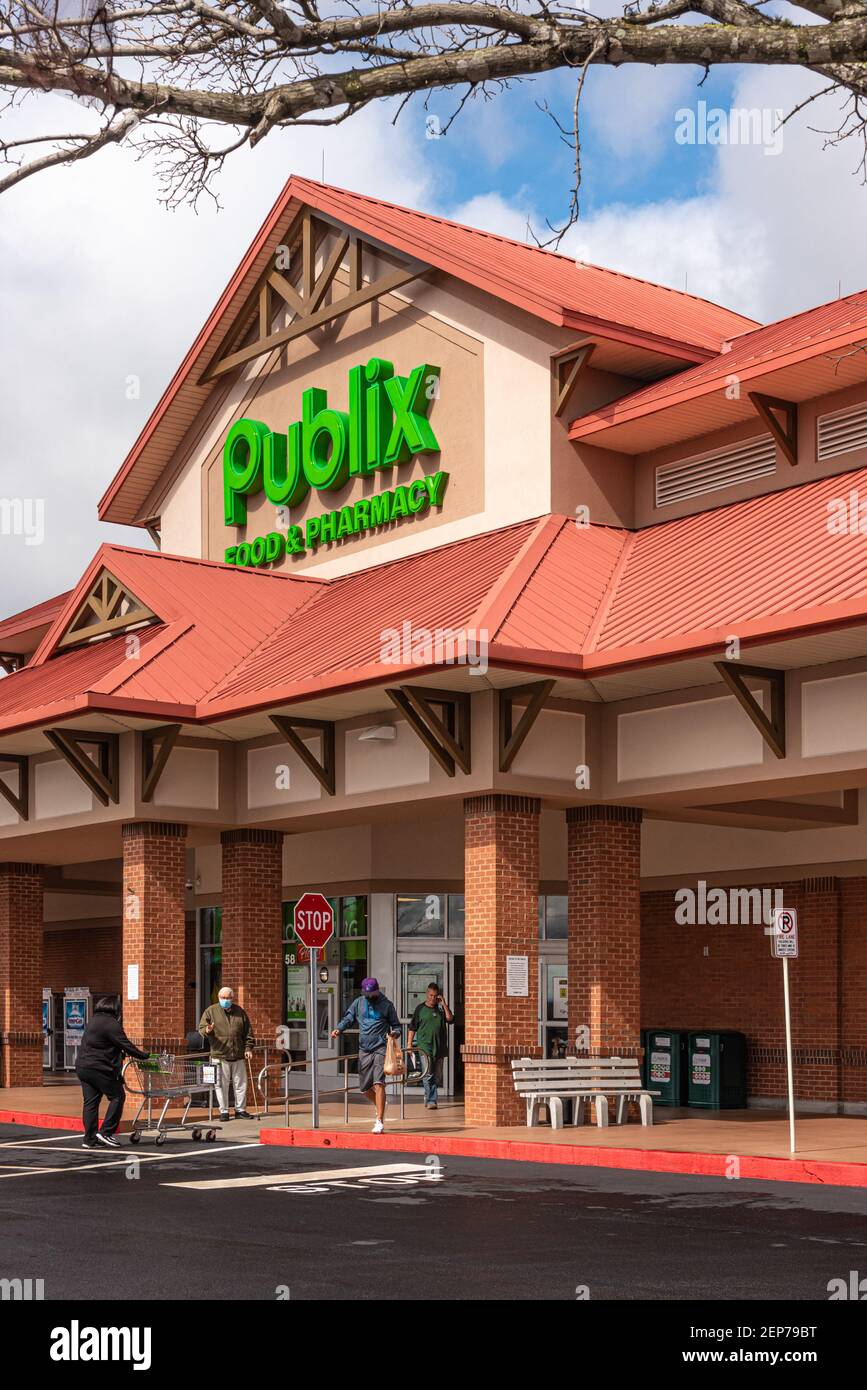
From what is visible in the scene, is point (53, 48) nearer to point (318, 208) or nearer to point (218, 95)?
point (218, 95)

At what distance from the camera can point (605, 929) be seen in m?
20.8

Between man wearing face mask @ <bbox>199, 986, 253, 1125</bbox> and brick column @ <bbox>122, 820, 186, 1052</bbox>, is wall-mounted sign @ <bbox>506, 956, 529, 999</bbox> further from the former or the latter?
brick column @ <bbox>122, 820, 186, 1052</bbox>

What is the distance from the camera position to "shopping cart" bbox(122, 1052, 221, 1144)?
64.1 feet

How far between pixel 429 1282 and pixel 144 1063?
423 inches

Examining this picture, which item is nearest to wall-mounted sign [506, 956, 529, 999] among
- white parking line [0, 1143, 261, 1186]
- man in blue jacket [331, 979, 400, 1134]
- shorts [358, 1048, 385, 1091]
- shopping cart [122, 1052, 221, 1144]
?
man in blue jacket [331, 979, 400, 1134]

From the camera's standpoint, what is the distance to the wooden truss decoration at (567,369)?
21938 mm

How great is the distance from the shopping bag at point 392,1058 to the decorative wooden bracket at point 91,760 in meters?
6.07

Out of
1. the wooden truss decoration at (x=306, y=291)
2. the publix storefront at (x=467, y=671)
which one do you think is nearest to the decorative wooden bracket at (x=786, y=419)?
the publix storefront at (x=467, y=671)

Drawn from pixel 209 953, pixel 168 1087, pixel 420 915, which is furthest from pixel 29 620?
pixel 168 1087

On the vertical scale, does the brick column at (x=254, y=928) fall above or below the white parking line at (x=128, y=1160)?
above

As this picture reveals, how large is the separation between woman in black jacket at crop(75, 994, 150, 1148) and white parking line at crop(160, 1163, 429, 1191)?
3.55 m

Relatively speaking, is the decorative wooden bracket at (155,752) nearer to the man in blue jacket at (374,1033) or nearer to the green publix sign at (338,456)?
the green publix sign at (338,456)

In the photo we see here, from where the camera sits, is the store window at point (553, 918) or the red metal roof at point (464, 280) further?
the store window at point (553, 918)

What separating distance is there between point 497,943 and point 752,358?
7.41 meters
